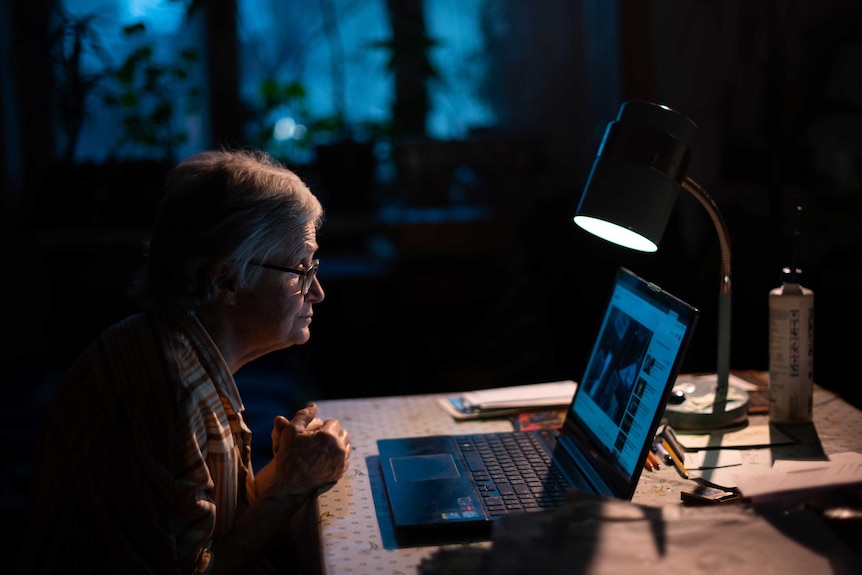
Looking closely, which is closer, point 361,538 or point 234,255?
point 361,538

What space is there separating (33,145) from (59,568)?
9.17ft

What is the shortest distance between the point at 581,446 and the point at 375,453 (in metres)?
0.35

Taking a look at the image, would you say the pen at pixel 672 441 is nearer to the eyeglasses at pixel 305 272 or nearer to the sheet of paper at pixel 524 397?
the sheet of paper at pixel 524 397

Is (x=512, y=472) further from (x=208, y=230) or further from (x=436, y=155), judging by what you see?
(x=436, y=155)

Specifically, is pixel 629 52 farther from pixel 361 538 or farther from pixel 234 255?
pixel 361 538

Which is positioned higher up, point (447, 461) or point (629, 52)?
point (629, 52)

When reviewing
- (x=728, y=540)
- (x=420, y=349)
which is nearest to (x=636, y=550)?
(x=728, y=540)

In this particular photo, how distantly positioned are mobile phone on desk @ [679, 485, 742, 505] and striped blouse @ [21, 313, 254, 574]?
0.65m

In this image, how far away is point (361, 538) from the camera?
1143 mm

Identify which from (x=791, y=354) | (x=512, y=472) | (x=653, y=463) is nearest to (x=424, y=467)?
(x=512, y=472)

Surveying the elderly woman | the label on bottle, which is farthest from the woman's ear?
the label on bottle

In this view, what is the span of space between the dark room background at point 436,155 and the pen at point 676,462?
4.48ft

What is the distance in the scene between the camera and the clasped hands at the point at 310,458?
4.31ft

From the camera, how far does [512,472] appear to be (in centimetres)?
133
